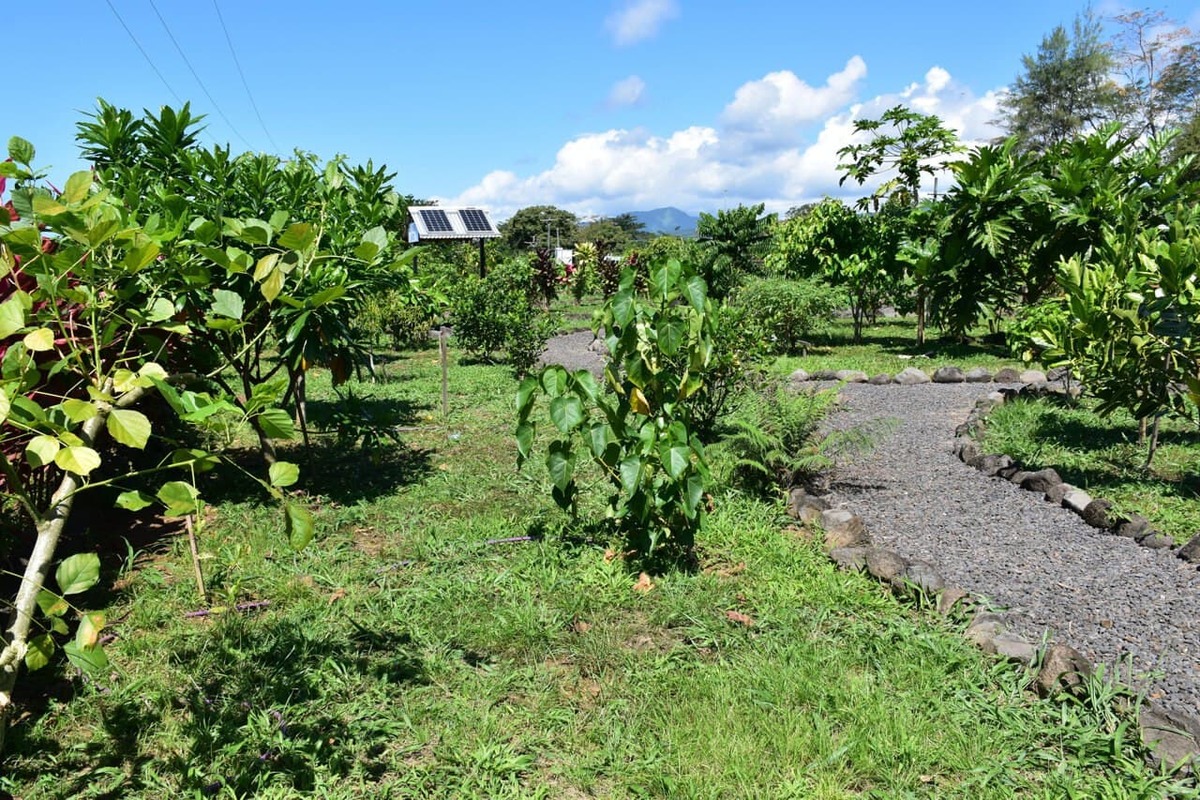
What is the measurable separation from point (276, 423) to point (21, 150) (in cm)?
88

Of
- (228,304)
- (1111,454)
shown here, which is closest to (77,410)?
(228,304)

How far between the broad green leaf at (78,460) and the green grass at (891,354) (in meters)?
7.35

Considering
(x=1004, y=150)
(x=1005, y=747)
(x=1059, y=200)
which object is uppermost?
(x=1004, y=150)

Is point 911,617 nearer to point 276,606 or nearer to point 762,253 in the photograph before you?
point 276,606

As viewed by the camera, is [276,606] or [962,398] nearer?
[276,606]

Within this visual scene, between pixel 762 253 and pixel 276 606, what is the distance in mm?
15714

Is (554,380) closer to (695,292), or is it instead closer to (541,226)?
(695,292)

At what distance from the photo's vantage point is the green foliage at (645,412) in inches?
124

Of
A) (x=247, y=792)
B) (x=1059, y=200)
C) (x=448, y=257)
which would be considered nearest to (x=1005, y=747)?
(x=247, y=792)

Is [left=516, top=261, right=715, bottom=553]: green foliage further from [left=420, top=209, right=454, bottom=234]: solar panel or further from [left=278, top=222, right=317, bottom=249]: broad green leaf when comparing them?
[left=420, top=209, right=454, bottom=234]: solar panel

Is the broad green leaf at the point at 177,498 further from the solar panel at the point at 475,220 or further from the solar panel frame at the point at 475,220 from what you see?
the solar panel at the point at 475,220

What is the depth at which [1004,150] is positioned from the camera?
9.88m

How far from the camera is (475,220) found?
13516mm

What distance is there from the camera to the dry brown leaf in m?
3.36
